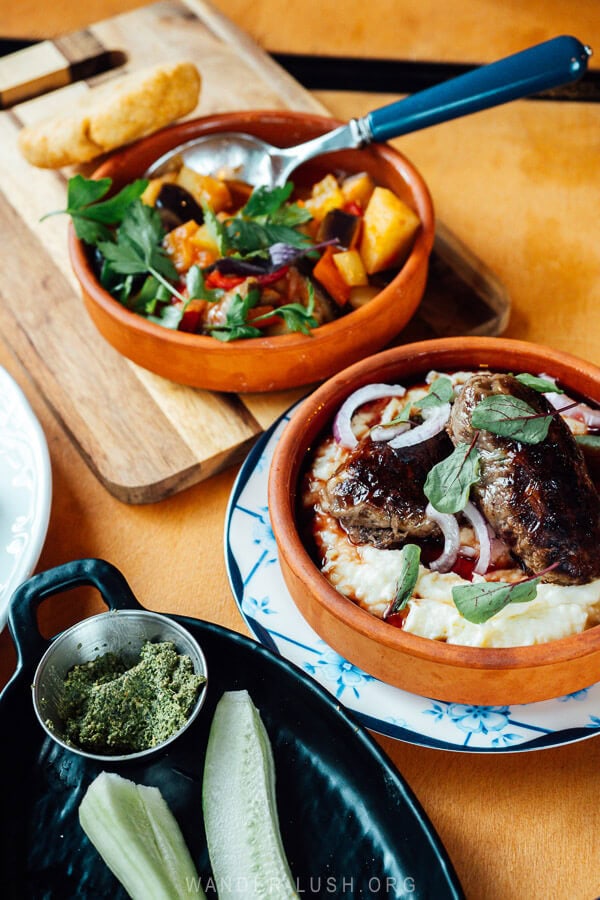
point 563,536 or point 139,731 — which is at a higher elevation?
point 139,731

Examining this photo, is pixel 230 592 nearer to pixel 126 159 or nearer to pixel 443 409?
pixel 443 409

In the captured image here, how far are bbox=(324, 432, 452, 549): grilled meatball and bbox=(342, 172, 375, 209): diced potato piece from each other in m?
1.13

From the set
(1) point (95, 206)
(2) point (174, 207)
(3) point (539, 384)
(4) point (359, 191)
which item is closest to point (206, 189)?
(2) point (174, 207)

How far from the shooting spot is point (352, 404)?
2195 mm

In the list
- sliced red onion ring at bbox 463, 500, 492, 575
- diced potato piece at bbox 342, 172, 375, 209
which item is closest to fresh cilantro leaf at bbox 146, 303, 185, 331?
diced potato piece at bbox 342, 172, 375, 209

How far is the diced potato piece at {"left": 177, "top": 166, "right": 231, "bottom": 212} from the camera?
2846mm

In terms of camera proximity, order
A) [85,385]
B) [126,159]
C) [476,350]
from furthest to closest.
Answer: [126,159], [85,385], [476,350]

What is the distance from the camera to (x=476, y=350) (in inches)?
89.7

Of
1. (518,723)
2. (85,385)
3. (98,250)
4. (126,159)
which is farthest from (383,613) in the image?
(126,159)

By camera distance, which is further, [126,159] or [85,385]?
[126,159]

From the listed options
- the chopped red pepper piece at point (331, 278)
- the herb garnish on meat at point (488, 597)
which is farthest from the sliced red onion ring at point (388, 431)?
the chopped red pepper piece at point (331, 278)

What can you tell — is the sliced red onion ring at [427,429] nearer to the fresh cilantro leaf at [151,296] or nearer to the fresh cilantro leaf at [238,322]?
the fresh cilantro leaf at [238,322]

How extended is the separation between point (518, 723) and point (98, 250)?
1846 mm

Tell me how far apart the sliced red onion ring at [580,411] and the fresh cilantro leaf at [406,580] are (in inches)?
21.8
